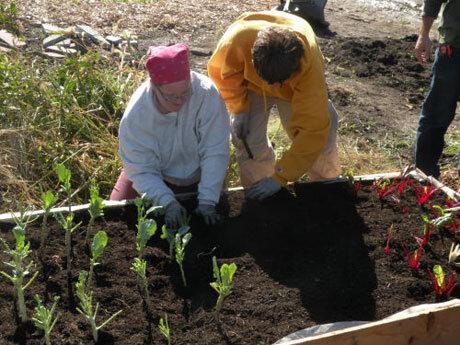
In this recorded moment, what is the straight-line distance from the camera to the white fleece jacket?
2959 mm

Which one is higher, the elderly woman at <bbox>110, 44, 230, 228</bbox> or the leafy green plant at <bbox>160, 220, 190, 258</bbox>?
the elderly woman at <bbox>110, 44, 230, 228</bbox>

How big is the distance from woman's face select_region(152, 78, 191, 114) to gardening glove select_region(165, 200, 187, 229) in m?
0.50

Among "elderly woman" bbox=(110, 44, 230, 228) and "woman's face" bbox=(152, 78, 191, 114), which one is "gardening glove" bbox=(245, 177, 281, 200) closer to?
"elderly woman" bbox=(110, 44, 230, 228)

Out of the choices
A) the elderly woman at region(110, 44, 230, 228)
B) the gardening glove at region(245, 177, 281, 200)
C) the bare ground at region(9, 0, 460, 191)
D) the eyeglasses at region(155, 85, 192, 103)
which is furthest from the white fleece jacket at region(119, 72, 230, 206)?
the bare ground at region(9, 0, 460, 191)

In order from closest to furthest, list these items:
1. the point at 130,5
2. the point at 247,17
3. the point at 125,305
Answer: the point at 125,305
the point at 247,17
the point at 130,5

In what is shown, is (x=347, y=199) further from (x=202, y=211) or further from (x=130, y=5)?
(x=130, y=5)

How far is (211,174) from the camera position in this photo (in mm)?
3082

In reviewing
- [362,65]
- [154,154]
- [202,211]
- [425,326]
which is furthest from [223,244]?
[362,65]

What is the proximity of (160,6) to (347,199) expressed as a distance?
5.68 metres

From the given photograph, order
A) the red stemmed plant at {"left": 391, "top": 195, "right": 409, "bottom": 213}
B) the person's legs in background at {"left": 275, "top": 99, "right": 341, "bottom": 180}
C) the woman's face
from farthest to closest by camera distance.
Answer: the person's legs in background at {"left": 275, "top": 99, "right": 341, "bottom": 180}, the red stemmed plant at {"left": 391, "top": 195, "right": 409, "bottom": 213}, the woman's face

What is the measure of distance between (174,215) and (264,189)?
1.89 feet

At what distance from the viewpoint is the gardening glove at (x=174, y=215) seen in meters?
2.93

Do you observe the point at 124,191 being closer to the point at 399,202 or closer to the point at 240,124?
the point at 240,124

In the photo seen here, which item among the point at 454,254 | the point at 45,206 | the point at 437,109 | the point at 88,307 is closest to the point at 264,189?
the point at 454,254
